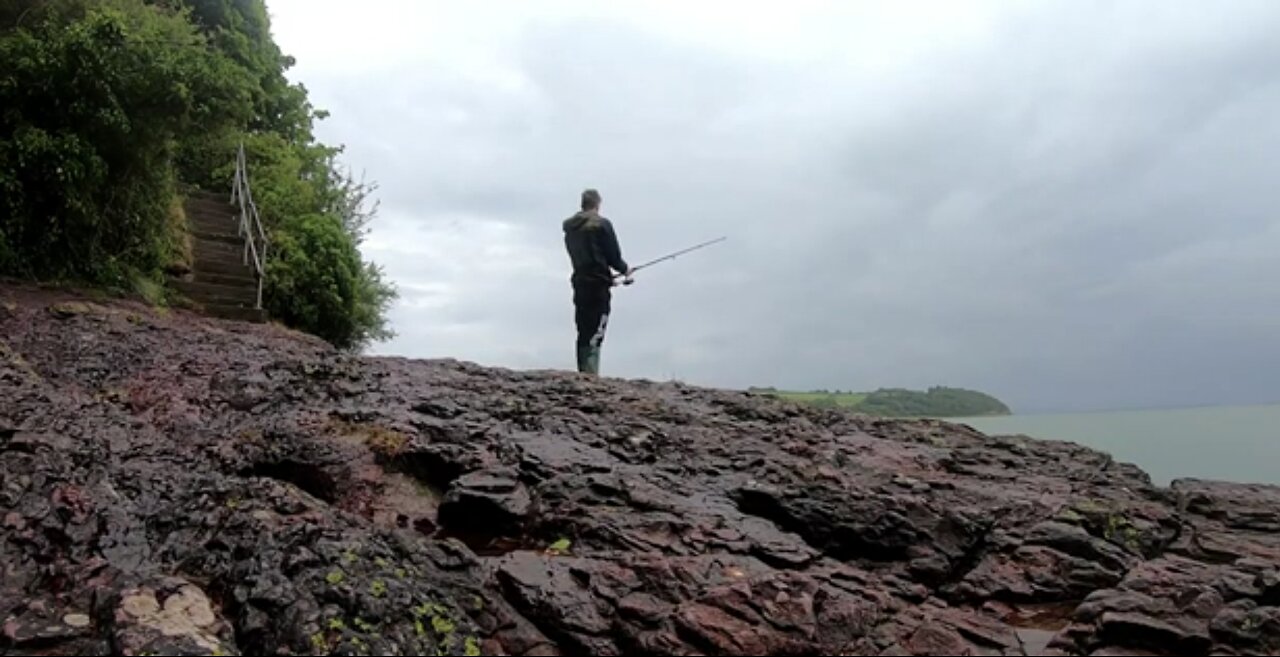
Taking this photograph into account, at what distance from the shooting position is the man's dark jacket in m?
10.3

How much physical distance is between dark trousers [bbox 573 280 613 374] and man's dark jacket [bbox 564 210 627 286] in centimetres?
Answer: 11

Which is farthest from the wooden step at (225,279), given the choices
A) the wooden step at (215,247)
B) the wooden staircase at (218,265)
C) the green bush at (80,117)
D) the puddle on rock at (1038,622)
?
the puddle on rock at (1038,622)

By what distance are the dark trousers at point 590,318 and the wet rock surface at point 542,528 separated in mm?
2344

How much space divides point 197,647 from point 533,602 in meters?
1.47

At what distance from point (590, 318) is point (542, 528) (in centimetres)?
573

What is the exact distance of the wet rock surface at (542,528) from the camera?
3795mm

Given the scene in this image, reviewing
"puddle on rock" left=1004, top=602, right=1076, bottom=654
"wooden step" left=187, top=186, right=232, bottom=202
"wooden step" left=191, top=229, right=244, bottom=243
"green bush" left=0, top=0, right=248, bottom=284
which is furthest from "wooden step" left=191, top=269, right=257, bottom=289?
"puddle on rock" left=1004, top=602, right=1076, bottom=654

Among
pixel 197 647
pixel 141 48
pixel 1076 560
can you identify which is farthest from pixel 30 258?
pixel 1076 560

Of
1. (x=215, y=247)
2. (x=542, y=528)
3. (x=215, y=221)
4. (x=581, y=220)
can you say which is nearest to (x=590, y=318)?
(x=581, y=220)

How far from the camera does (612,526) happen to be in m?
4.98

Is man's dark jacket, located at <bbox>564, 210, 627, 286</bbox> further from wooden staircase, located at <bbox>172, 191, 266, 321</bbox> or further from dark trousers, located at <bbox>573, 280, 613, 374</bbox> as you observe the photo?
wooden staircase, located at <bbox>172, 191, 266, 321</bbox>

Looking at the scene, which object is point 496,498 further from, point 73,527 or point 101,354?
point 101,354

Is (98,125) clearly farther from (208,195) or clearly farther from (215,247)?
(208,195)

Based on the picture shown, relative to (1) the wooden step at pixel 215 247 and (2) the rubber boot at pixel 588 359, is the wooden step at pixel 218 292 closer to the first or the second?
(1) the wooden step at pixel 215 247
